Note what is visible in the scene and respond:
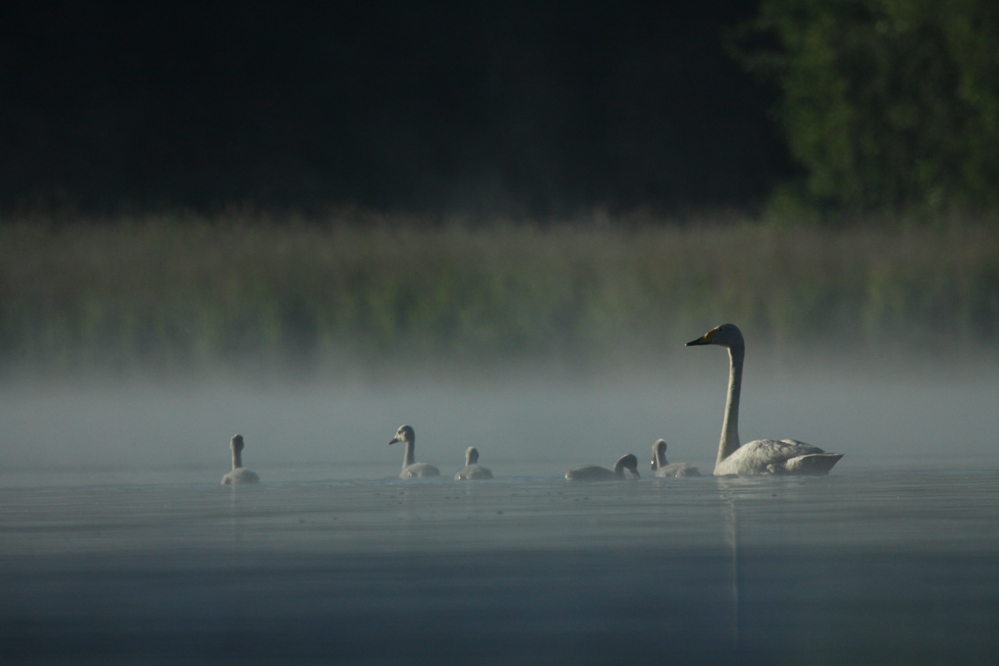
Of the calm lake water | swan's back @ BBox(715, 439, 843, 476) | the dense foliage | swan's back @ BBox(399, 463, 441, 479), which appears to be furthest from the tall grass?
the calm lake water

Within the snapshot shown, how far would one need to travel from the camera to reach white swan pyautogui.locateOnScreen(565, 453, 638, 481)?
7344 millimetres

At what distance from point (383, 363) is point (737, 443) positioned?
4.66 metres

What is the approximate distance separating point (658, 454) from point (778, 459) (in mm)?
593

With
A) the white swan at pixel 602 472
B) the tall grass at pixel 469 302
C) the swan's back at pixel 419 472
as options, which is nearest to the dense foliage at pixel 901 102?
the tall grass at pixel 469 302

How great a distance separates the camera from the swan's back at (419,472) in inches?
302

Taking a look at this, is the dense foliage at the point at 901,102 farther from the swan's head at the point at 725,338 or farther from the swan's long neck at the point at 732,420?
the swan's long neck at the point at 732,420

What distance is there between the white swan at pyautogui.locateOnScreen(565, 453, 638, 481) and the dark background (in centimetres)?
1388

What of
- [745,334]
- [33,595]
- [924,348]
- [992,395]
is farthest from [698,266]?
[33,595]

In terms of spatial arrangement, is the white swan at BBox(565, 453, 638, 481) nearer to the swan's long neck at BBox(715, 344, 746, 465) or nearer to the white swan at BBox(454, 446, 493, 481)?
the white swan at BBox(454, 446, 493, 481)

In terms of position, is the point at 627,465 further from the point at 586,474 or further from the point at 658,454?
the point at 658,454

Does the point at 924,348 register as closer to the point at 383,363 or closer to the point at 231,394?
the point at 383,363

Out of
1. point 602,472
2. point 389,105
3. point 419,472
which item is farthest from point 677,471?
point 389,105

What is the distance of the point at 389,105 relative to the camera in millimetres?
23188

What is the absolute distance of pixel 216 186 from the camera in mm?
21906
